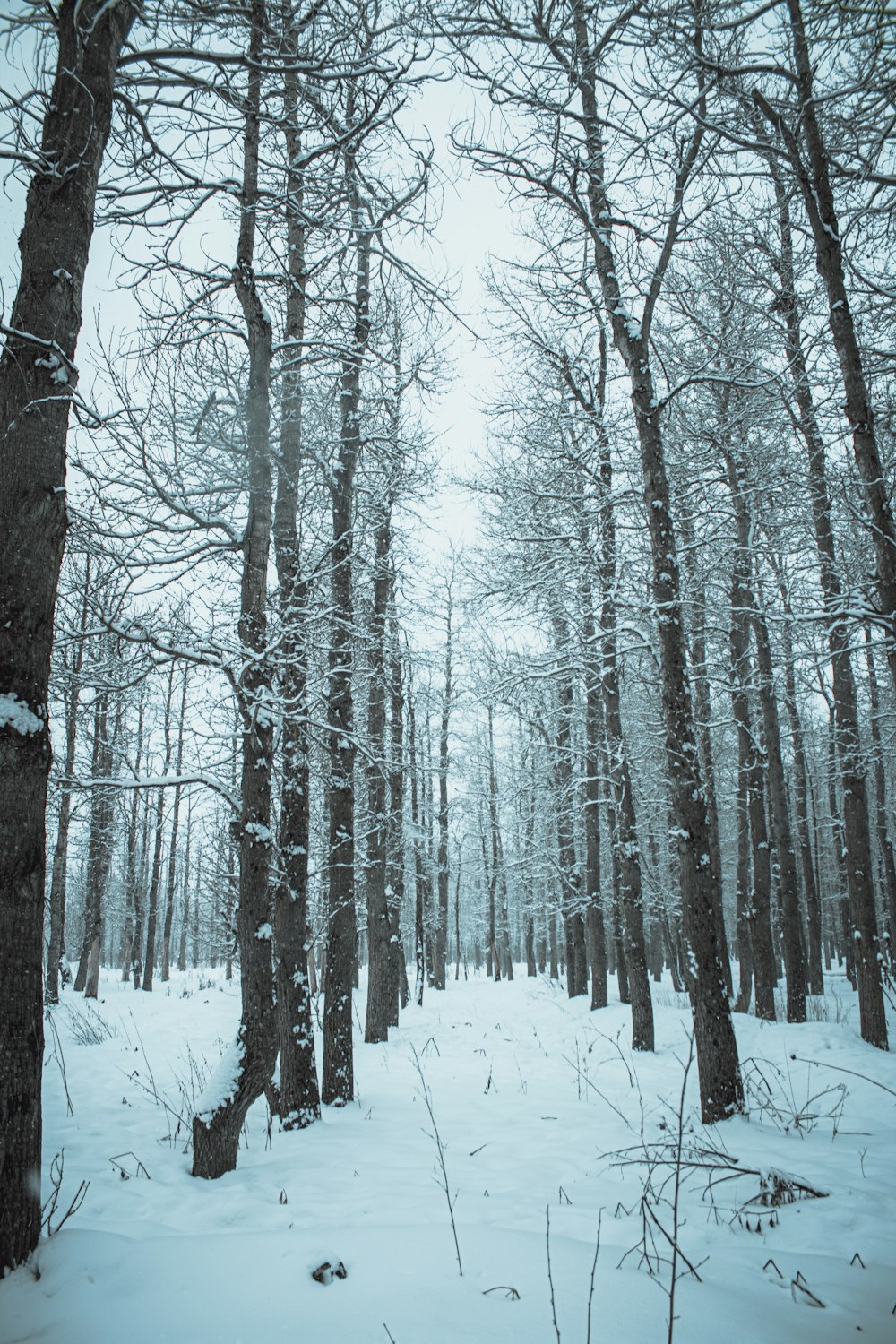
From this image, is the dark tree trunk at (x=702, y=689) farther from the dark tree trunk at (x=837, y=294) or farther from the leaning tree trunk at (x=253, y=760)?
the leaning tree trunk at (x=253, y=760)

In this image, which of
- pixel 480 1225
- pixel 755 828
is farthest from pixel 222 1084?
pixel 755 828

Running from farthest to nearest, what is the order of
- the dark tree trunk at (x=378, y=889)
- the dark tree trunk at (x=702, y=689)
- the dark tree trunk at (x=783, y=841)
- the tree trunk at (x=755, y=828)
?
the dark tree trunk at (x=378, y=889), the tree trunk at (x=755, y=828), the dark tree trunk at (x=702, y=689), the dark tree trunk at (x=783, y=841)

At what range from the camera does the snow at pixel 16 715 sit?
2.66m

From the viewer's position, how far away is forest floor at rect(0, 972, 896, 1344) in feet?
6.93

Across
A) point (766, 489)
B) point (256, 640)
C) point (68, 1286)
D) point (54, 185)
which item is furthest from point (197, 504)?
point (766, 489)

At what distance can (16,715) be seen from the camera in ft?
8.84

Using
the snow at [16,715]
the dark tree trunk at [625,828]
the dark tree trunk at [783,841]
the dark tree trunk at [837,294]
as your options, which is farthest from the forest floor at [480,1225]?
the dark tree trunk at [837,294]

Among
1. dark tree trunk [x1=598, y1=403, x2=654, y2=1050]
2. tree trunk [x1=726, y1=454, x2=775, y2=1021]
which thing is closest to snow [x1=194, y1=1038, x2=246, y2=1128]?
dark tree trunk [x1=598, y1=403, x2=654, y2=1050]

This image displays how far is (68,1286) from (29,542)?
3.02 m

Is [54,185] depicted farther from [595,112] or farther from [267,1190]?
[595,112]

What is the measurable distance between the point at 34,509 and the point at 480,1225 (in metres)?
3.97

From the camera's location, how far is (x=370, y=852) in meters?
11.7

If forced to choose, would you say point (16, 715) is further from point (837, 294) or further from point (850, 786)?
point (850, 786)

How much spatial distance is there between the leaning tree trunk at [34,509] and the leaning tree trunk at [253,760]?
0.98 meters
